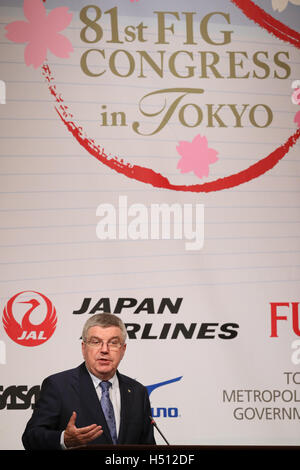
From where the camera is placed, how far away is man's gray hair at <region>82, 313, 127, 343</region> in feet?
9.86

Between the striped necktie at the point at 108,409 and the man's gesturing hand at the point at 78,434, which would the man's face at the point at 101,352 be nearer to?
the striped necktie at the point at 108,409

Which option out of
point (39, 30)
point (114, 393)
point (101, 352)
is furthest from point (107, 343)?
point (39, 30)

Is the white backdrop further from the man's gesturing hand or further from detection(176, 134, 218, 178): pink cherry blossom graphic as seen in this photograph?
the man's gesturing hand

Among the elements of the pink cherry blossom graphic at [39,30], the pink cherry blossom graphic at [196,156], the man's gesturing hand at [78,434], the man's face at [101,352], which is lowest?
the man's gesturing hand at [78,434]

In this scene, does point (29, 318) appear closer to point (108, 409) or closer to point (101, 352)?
point (101, 352)

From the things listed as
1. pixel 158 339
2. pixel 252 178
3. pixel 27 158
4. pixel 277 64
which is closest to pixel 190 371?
pixel 158 339

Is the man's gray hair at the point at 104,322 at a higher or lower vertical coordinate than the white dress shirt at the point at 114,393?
higher

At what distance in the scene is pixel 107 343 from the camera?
9.84 ft

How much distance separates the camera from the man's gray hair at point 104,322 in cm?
300

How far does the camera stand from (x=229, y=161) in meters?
3.06

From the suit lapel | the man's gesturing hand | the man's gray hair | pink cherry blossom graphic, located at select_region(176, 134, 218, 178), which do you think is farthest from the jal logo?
pink cherry blossom graphic, located at select_region(176, 134, 218, 178)

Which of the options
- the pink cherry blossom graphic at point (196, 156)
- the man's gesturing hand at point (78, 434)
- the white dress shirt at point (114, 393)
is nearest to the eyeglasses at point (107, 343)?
the white dress shirt at point (114, 393)

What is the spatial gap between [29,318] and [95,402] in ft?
1.66
